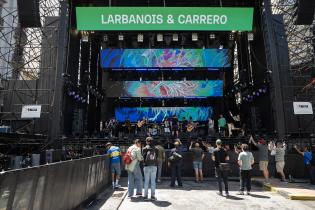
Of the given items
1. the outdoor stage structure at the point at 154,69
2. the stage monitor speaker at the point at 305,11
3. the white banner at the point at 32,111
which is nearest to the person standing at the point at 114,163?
the outdoor stage structure at the point at 154,69

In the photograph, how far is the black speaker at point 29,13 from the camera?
15727mm

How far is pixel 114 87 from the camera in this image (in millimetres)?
26719

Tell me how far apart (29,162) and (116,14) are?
883cm

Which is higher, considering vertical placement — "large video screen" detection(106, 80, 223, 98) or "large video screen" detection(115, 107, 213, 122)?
"large video screen" detection(106, 80, 223, 98)

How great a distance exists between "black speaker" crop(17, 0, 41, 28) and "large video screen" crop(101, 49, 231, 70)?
29.6ft

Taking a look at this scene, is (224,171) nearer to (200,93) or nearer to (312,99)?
(312,99)

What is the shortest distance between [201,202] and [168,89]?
17.8 m

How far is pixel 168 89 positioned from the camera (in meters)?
26.2

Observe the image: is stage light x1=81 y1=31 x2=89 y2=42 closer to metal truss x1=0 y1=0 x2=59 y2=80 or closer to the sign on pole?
metal truss x1=0 y1=0 x2=59 y2=80

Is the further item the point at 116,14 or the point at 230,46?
the point at 230,46

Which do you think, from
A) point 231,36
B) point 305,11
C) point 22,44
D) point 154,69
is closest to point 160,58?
point 154,69

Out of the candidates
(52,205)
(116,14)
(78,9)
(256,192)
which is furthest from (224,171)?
(78,9)

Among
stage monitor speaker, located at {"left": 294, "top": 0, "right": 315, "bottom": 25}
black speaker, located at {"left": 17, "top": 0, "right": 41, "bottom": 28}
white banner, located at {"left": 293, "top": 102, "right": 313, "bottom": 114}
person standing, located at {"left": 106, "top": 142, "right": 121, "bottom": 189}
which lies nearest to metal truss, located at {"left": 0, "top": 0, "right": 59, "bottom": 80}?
black speaker, located at {"left": 17, "top": 0, "right": 41, "bottom": 28}

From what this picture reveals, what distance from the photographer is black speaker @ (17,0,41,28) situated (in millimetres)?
15727
